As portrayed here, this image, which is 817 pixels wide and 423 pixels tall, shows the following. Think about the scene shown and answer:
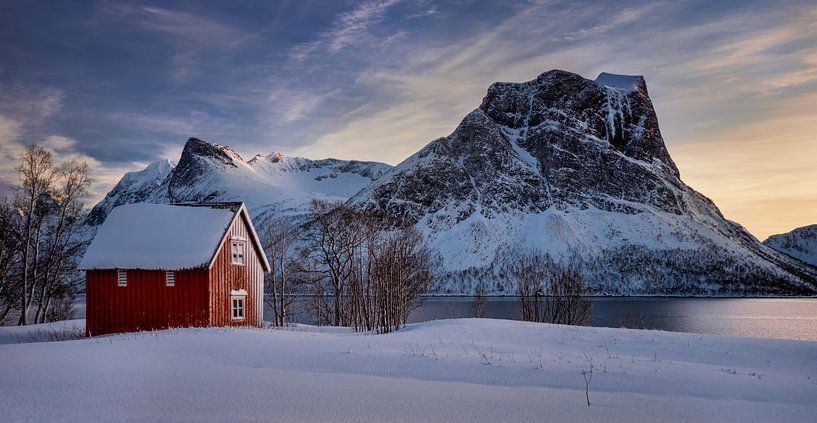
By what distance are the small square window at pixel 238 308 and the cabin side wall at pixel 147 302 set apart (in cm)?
264

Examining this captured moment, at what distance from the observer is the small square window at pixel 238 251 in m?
33.4

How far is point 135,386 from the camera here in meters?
11.2

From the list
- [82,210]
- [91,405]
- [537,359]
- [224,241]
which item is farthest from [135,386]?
[82,210]

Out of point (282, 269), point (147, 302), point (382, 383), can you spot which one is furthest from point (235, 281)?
point (382, 383)

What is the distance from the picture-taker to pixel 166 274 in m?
30.6

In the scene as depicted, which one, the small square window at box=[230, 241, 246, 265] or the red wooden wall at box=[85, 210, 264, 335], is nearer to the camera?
the red wooden wall at box=[85, 210, 264, 335]

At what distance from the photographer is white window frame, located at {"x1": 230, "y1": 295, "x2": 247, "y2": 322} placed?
3261 cm

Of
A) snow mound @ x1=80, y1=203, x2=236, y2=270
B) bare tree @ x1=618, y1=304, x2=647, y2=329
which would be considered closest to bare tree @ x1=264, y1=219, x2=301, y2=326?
snow mound @ x1=80, y1=203, x2=236, y2=270

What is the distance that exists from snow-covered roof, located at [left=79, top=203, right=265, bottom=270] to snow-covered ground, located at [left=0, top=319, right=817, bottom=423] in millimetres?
12033

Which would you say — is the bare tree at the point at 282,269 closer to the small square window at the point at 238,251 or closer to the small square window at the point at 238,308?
the small square window at the point at 238,308

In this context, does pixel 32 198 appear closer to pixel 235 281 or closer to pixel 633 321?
pixel 235 281

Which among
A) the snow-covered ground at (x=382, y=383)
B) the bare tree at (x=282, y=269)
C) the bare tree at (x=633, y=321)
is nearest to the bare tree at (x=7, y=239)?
the bare tree at (x=282, y=269)

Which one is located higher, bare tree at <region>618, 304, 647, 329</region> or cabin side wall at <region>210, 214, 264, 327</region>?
cabin side wall at <region>210, 214, 264, 327</region>

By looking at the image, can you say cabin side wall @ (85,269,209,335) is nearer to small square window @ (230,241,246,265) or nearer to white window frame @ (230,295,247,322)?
white window frame @ (230,295,247,322)
